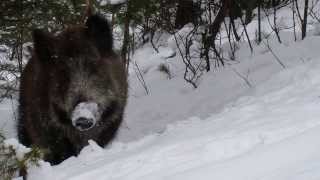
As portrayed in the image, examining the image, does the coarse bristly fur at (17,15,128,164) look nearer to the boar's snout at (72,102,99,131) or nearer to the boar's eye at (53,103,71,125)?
the boar's eye at (53,103,71,125)

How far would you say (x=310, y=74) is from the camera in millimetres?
5582

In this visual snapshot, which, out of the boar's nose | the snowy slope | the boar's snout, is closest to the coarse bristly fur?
the boar's snout

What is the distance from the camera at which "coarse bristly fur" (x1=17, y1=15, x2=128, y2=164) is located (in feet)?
17.1

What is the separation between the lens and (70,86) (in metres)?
5.15

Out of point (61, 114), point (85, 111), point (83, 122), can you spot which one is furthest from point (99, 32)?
point (83, 122)

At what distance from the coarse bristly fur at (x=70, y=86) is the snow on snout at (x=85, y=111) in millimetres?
82

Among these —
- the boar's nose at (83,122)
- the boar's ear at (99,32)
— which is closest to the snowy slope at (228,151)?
the boar's nose at (83,122)

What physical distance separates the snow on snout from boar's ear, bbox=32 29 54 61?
69 centimetres

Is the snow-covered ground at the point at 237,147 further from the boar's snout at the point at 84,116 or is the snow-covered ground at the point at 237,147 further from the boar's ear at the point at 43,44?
the boar's ear at the point at 43,44

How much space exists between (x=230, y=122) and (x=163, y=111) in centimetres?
372

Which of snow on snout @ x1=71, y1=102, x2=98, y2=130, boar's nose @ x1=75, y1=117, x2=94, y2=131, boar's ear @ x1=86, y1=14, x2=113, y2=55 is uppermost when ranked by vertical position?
boar's ear @ x1=86, y1=14, x2=113, y2=55

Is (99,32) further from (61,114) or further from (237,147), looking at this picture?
(237,147)

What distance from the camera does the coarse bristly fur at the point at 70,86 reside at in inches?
205

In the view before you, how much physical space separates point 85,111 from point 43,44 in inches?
34.6
